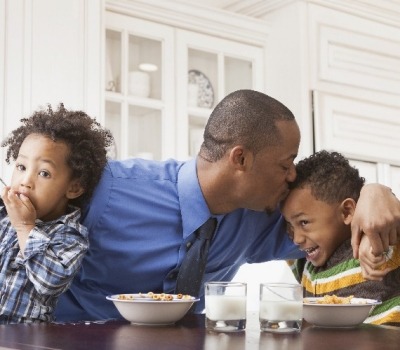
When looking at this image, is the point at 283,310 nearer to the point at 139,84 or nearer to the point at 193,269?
the point at 193,269

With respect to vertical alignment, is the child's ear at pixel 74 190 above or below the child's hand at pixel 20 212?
above

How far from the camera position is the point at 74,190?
63.6 inches

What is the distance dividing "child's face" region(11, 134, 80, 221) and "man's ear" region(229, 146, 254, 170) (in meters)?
0.36

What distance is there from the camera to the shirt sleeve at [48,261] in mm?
1411

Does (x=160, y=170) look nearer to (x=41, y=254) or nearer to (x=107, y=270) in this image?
(x=107, y=270)

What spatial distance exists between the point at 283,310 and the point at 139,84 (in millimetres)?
2937

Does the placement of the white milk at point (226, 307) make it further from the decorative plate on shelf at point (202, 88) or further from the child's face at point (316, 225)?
the decorative plate on shelf at point (202, 88)

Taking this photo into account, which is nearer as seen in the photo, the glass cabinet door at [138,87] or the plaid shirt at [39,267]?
the plaid shirt at [39,267]

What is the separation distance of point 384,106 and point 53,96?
2172mm

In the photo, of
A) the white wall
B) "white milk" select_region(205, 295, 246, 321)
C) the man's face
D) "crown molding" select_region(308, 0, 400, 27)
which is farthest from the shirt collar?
"crown molding" select_region(308, 0, 400, 27)

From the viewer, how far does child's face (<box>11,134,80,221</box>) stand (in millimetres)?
1528

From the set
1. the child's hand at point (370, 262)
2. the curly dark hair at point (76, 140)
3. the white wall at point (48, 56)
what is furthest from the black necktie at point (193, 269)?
the white wall at point (48, 56)

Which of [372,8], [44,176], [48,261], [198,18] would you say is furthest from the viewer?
[372,8]

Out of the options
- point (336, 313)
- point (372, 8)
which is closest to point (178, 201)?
point (336, 313)
